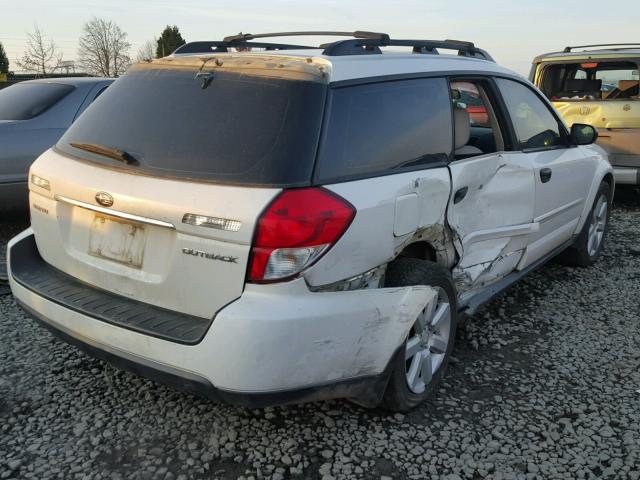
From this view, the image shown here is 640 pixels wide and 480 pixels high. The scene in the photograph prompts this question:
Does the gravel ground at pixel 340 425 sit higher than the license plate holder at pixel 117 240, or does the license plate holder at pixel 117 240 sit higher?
the license plate holder at pixel 117 240

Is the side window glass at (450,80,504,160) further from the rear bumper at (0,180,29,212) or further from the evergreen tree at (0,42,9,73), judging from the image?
the evergreen tree at (0,42,9,73)

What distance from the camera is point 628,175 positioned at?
748cm

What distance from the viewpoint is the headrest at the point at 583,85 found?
827cm

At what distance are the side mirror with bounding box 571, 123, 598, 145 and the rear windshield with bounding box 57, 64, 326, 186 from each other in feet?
9.27

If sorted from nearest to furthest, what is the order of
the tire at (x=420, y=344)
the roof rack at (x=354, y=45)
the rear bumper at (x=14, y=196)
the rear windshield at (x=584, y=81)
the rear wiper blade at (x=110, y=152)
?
the rear wiper blade at (x=110, y=152), the tire at (x=420, y=344), the roof rack at (x=354, y=45), the rear bumper at (x=14, y=196), the rear windshield at (x=584, y=81)

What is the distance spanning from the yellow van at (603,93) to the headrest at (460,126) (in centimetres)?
495

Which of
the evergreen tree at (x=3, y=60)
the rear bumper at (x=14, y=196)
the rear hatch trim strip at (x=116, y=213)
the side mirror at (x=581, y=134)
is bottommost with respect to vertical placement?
the evergreen tree at (x=3, y=60)

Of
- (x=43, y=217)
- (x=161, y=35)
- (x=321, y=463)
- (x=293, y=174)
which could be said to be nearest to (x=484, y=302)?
(x=321, y=463)

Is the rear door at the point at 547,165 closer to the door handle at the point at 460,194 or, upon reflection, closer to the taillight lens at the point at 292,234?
the door handle at the point at 460,194

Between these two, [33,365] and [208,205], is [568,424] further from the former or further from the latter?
[33,365]

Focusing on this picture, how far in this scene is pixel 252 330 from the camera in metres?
2.23

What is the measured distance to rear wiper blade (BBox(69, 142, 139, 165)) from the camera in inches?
104

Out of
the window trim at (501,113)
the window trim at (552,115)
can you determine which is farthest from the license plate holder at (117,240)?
the window trim at (552,115)

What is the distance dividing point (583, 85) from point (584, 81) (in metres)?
0.06
